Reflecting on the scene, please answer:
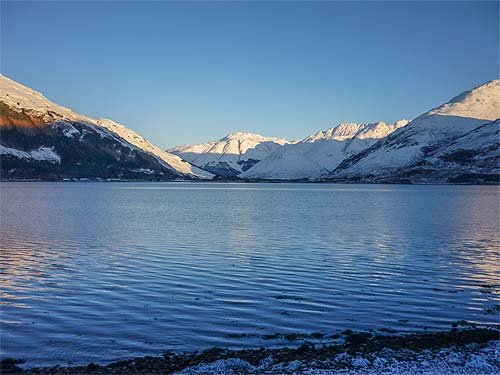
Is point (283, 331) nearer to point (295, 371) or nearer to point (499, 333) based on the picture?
point (295, 371)

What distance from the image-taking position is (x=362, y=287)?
125 ft

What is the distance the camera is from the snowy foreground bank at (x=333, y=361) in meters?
20.8

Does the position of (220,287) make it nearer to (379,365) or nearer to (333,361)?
(333,361)

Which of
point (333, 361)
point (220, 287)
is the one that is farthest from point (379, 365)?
point (220, 287)

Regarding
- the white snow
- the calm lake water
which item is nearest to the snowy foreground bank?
the white snow

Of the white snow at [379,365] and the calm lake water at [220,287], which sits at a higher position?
the white snow at [379,365]

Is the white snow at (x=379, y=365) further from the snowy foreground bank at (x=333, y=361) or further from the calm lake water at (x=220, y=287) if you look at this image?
the calm lake water at (x=220, y=287)

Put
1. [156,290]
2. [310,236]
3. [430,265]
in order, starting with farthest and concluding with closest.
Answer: [310,236] → [430,265] → [156,290]

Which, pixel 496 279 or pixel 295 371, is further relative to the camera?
pixel 496 279

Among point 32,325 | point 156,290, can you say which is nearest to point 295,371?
point 32,325

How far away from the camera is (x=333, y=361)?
71.3ft

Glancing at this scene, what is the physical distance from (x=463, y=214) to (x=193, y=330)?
96.1m

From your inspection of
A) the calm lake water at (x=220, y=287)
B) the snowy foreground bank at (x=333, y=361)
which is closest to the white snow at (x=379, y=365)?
the snowy foreground bank at (x=333, y=361)

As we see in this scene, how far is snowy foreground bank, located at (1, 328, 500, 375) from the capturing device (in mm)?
20750
